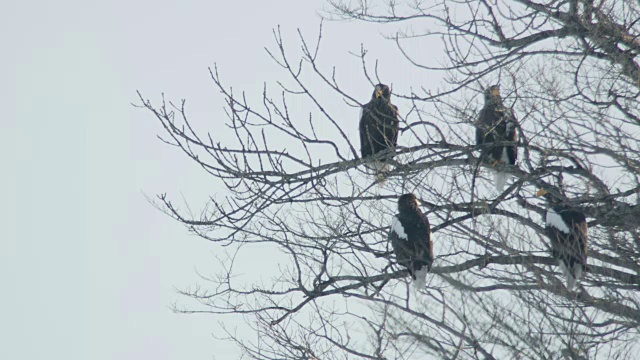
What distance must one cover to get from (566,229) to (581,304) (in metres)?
1.03

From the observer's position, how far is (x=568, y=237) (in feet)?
21.7

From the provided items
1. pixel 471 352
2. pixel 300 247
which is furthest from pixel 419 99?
pixel 471 352

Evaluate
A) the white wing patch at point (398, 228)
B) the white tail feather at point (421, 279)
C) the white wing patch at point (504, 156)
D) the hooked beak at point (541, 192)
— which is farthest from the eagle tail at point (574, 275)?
the white wing patch at point (504, 156)

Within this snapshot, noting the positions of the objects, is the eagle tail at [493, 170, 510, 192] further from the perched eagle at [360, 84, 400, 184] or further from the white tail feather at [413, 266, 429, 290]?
the white tail feather at [413, 266, 429, 290]

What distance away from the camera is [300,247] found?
21.9 feet

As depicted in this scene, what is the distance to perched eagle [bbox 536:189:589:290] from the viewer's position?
247 inches

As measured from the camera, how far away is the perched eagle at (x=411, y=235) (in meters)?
6.98

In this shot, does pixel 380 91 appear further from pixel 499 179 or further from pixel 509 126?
pixel 499 179

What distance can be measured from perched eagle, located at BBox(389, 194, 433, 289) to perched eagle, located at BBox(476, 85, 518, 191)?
1.92ft

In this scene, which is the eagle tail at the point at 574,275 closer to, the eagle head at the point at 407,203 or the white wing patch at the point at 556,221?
the white wing patch at the point at 556,221

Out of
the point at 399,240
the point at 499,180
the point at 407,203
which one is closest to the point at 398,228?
the point at 399,240

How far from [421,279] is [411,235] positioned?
94 centimetres

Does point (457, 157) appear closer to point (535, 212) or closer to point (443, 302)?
point (535, 212)

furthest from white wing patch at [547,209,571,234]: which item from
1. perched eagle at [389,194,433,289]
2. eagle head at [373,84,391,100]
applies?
eagle head at [373,84,391,100]
